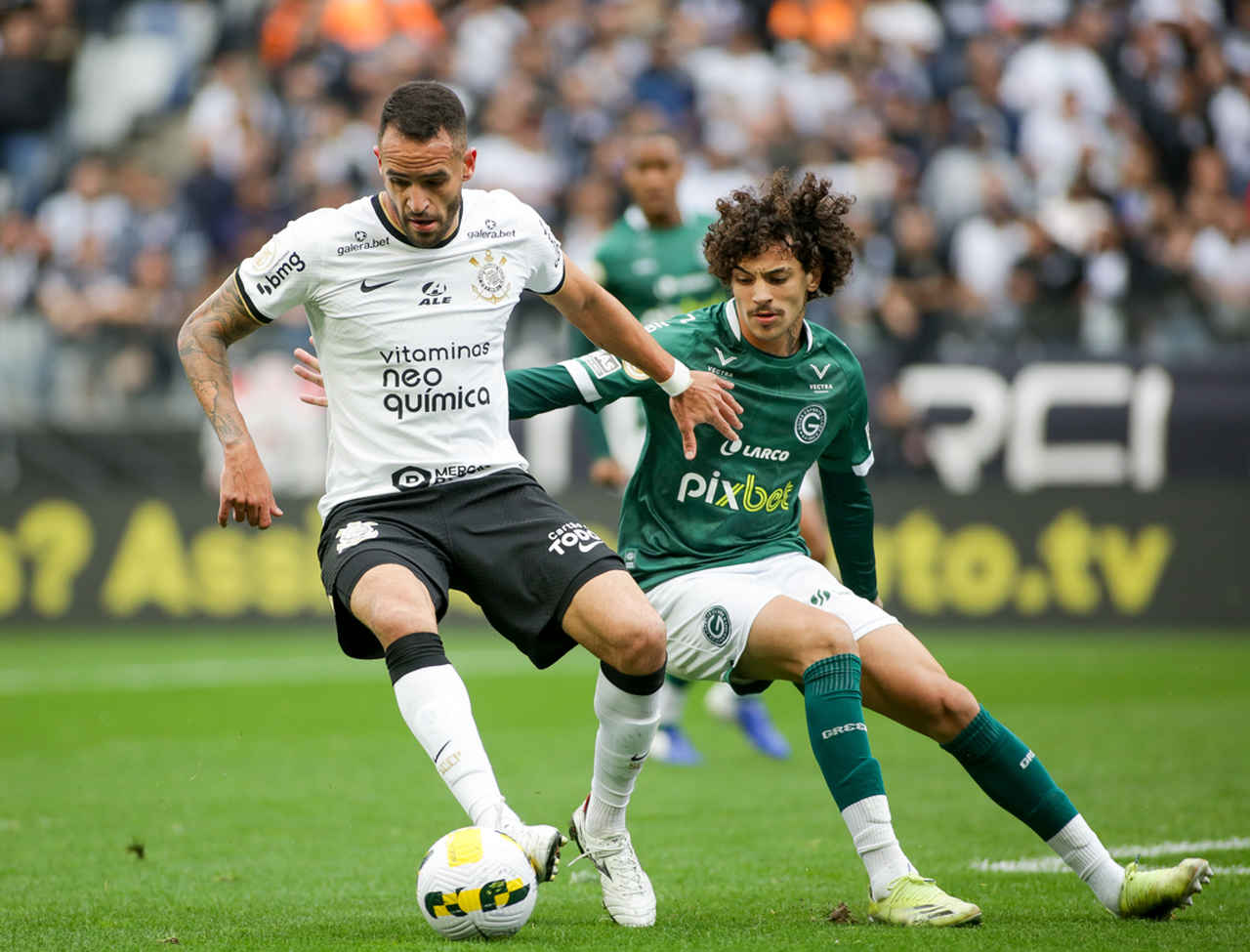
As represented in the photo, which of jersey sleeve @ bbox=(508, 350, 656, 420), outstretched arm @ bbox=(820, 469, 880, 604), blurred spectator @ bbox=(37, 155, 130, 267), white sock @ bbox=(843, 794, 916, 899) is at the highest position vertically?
blurred spectator @ bbox=(37, 155, 130, 267)

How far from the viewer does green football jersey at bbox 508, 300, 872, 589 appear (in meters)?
5.60

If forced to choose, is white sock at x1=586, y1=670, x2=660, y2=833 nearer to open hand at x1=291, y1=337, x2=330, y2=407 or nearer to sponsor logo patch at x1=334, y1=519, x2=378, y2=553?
sponsor logo patch at x1=334, y1=519, x2=378, y2=553

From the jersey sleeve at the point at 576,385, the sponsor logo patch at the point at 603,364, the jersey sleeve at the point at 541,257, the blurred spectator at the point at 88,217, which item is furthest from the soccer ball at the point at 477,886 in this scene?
the blurred spectator at the point at 88,217

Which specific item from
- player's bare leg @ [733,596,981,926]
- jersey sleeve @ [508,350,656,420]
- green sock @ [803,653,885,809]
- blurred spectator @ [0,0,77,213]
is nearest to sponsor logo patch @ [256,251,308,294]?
jersey sleeve @ [508,350,656,420]

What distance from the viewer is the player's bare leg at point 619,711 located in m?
5.00

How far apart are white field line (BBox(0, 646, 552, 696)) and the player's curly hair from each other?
7220 millimetres

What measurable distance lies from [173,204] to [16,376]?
2.96 meters

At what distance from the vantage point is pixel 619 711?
521 cm

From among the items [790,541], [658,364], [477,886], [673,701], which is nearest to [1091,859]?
[790,541]

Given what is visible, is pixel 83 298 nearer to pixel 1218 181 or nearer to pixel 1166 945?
pixel 1218 181

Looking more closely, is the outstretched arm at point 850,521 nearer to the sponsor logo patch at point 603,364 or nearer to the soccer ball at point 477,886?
the sponsor logo patch at point 603,364

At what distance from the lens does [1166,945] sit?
180 inches

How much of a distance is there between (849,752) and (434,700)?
1.24 meters

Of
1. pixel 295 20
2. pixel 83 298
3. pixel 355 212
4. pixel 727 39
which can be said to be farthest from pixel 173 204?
pixel 355 212
